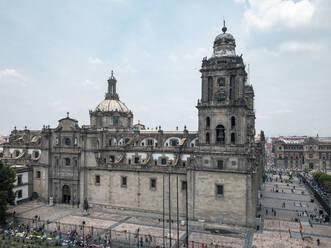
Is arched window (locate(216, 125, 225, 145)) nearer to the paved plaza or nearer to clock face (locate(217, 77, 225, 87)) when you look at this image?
clock face (locate(217, 77, 225, 87))

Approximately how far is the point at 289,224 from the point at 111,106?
42427 mm

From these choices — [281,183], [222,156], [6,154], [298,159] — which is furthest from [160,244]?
[298,159]

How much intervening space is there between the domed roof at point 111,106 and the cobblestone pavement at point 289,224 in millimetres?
36845

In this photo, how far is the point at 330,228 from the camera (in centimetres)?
4128

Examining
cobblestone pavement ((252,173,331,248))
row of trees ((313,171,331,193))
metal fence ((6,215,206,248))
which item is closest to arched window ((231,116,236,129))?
cobblestone pavement ((252,173,331,248))

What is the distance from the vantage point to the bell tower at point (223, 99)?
40.0 m

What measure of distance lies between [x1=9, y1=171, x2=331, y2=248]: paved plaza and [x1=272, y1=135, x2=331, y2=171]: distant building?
2915 inches

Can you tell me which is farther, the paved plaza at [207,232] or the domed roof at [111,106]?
the domed roof at [111,106]

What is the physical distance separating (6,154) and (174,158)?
1593 inches

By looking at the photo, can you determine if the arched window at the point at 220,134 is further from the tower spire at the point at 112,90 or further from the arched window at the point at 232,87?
the tower spire at the point at 112,90

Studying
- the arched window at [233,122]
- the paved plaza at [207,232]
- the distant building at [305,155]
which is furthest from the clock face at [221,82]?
the distant building at [305,155]

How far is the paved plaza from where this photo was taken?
35312 mm

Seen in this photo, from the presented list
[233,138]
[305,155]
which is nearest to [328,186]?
[233,138]

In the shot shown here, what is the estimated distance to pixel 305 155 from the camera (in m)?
125
